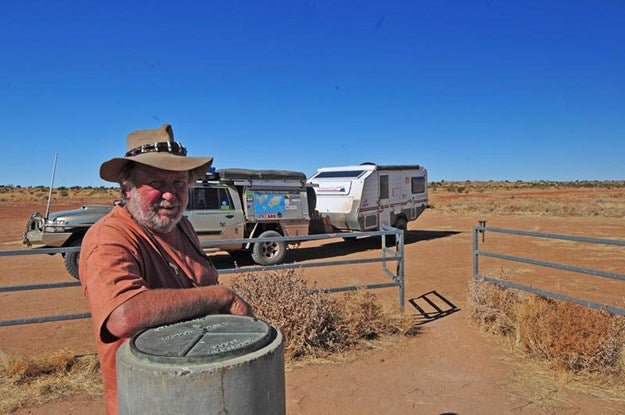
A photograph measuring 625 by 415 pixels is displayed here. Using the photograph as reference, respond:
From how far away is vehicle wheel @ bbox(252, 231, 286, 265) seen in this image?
10.6 metres

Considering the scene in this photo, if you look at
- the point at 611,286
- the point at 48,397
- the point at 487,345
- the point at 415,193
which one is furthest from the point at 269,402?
the point at 415,193

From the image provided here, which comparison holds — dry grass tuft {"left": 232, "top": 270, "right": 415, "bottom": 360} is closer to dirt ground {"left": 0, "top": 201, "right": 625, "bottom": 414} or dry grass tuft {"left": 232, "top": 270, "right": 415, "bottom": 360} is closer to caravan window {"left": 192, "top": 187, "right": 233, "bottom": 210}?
dirt ground {"left": 0, "top": 201, "right": 625, "bottom": 414}

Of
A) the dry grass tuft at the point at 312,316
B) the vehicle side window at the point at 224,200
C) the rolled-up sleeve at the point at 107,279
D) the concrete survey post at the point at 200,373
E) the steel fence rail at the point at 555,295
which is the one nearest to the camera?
the concrete survey post at the point at 200,373

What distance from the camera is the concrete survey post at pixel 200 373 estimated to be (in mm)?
1268

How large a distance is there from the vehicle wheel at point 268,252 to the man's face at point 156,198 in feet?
28.6

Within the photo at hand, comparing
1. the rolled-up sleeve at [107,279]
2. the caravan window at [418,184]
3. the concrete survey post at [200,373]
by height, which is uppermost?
the caravan window at [418,184]

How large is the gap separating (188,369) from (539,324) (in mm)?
4688

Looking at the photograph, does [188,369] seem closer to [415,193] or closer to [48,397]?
[48,397]

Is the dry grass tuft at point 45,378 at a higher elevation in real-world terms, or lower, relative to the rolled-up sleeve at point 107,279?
lower

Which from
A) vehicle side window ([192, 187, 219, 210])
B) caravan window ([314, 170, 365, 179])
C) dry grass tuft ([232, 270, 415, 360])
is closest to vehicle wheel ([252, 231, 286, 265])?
vehicle side window ([192, 187, 219, 210])

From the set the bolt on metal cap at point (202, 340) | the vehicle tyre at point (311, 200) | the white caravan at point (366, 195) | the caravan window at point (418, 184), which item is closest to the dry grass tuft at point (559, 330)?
the bolt on metal cap at point (202, 340)

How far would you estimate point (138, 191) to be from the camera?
1.79 m

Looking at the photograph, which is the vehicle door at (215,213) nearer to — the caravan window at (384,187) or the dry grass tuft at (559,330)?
the caravan window at (384,187)

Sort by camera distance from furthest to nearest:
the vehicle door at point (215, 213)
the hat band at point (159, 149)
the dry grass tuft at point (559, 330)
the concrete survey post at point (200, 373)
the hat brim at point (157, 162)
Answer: the vehicle door at point (215, 213)
the dry grass tuft at point (559, 330)
the hat band at point (159, 149)
the hat brim at point (157, 162)
the concrete survey post at point (200, 373)
